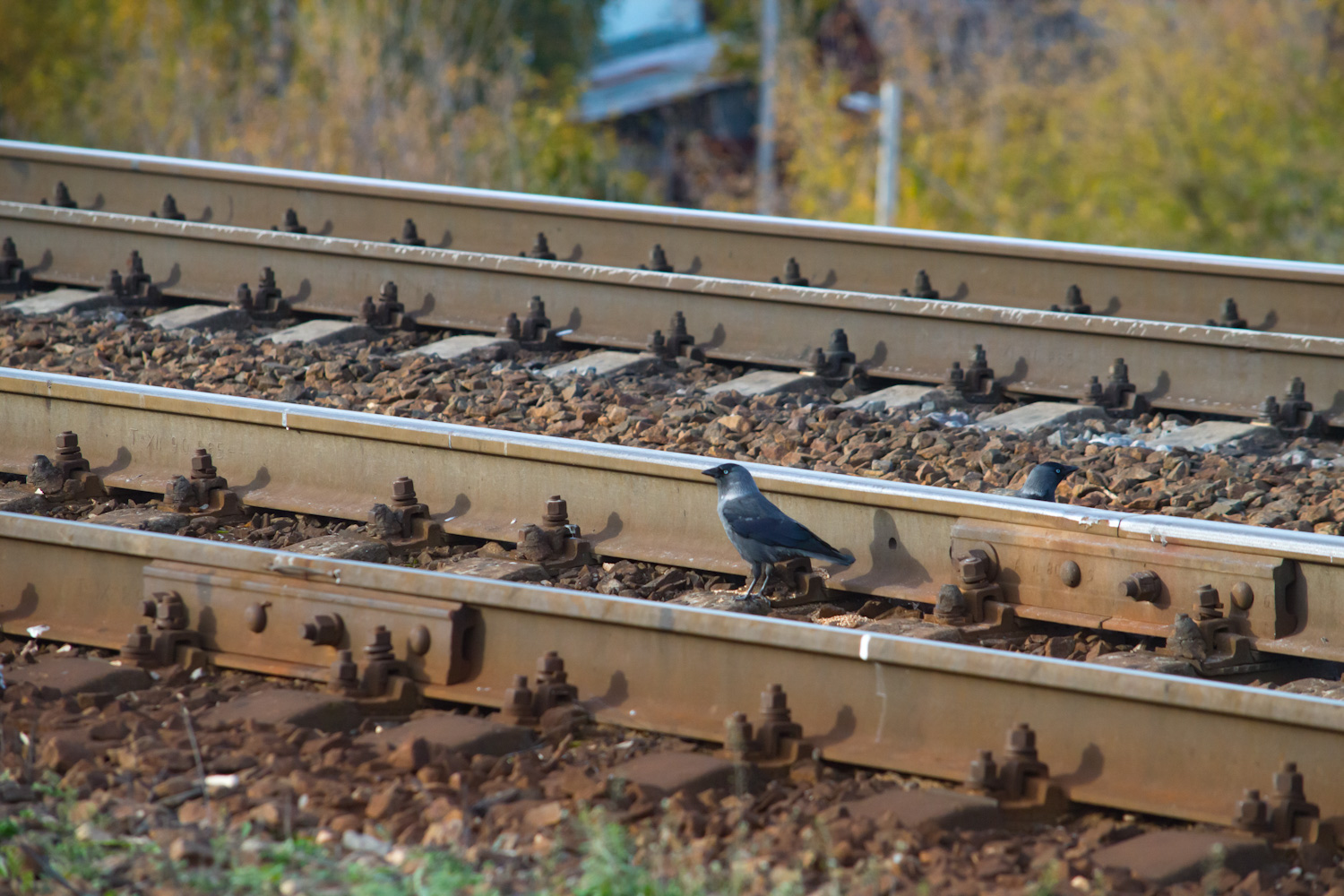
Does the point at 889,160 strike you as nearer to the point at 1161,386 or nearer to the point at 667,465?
the point at 1161,386

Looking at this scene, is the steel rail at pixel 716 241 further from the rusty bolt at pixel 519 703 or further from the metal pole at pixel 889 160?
the metal pole at pixel 889 160

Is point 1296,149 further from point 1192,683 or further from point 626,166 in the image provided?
point 1192,683

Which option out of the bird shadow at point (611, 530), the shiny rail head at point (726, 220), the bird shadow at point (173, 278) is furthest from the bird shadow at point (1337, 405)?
the bird shadow at point (173, 278)

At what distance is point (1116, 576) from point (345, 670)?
6.48 ft

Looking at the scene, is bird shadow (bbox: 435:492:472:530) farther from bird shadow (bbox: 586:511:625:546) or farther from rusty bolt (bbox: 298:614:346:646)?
rusty bolt (bbox: 298:614:346:646)

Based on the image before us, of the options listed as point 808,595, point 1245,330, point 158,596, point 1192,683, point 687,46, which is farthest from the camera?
point 687,46

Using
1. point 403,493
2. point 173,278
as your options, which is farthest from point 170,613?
point 173,278

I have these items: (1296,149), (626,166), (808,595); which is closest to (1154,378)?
(808,595)

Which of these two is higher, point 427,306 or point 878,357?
point 427,306

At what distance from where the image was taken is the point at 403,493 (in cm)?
494

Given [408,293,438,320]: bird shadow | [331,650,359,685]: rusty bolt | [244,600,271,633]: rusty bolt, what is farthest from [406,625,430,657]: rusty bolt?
[408,293,438,320]: bird shadow

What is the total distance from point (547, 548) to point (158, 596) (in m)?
1.12

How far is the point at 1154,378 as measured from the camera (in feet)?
20.9

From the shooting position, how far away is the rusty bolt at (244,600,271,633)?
13.3ft
